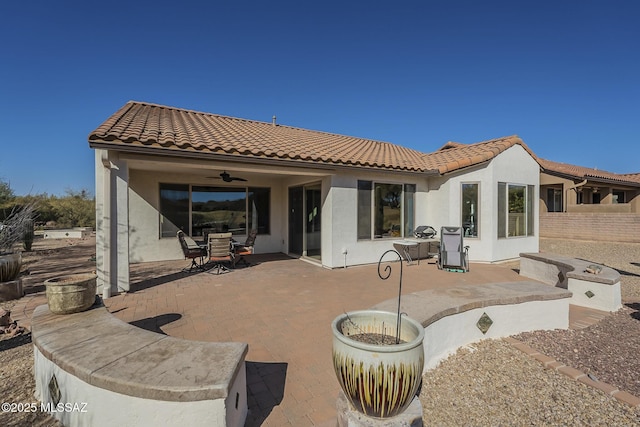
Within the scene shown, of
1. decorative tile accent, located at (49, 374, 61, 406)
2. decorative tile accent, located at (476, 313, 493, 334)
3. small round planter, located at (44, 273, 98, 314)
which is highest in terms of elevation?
small round planter, located at (44, 273, 98, 314)

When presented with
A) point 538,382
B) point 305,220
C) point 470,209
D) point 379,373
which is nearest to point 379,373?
point 379,373

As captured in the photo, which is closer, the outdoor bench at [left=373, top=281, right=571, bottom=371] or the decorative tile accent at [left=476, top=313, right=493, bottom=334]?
the outdoor bench at [left=373, top=281, right=571, bottom=371]

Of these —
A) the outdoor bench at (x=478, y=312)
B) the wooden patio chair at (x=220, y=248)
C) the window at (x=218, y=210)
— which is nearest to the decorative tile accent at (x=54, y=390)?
the outdoor bench at (x=478, y=312)

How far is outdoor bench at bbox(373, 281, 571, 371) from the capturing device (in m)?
3.61

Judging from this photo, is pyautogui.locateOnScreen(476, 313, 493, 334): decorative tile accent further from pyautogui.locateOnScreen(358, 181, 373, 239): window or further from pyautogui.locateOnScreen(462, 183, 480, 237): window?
pyautogui.locateOnScreen(462, 183, 480, 237): window

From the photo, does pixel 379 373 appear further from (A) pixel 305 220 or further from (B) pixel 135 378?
(A) pixel 305 220

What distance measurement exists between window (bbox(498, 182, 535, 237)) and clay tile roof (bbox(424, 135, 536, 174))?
1294 millimetres

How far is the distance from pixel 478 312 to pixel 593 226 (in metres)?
16.7

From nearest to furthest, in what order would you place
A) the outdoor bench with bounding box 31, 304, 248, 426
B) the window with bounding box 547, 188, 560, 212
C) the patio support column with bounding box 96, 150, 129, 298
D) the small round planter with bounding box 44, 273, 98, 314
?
the outdoor bench with bounding box 31, 304, 248, 426
the small round planter with bounding box 44, 273, 98, 314
the patio support column with bounding box 96, 150, 129, 298
the window with bounding box 547, 188, 560, 212

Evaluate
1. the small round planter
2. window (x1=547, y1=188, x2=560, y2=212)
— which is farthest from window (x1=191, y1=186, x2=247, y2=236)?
window (x1=547, y1=188, x2=560, y2=212)

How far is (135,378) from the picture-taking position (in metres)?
1.94

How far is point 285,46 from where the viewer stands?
11.4 m

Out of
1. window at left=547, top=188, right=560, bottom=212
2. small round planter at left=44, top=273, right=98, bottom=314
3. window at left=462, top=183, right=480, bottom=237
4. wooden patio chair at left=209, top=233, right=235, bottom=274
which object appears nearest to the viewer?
small round planter at left=44, top=273, right=98, bottom=314

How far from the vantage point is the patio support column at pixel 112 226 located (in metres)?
5.96
